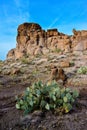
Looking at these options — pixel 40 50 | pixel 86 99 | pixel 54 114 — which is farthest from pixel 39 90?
pixel 40 50

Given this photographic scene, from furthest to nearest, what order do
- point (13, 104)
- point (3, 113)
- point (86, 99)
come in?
point (86, 99)
point (13, 104)
point (3, 113)

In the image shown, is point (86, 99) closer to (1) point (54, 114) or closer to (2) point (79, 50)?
(1) point (54, 114)

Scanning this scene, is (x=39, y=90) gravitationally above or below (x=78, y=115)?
above

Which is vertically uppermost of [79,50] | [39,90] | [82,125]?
[79,50]

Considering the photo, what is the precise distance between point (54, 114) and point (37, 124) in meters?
0.66

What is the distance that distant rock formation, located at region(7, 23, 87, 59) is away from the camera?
37250mm

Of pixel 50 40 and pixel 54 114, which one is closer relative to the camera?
pixel 54 114

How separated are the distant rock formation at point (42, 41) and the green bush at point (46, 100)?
94.3 feet

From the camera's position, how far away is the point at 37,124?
235 inches

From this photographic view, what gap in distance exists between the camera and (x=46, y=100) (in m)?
6.90

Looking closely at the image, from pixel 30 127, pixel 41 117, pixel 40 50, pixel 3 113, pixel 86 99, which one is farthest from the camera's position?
pixel 40 50

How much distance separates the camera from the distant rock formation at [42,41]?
122ft

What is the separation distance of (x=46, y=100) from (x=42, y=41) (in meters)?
34.4

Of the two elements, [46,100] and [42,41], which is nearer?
[46,100]
